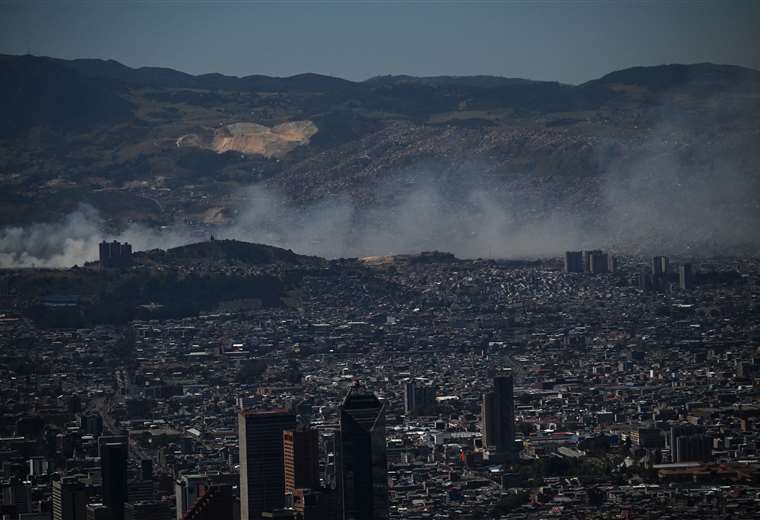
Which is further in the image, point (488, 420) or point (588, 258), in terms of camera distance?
point (588, 258)

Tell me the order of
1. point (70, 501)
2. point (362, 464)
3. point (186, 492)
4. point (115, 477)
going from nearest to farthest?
point (362, 464) → point (70, 501) → point (186, 492) → point (115, 477)

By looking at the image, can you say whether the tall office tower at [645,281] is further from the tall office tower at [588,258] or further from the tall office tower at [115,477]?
the tall office tower at [115,477]

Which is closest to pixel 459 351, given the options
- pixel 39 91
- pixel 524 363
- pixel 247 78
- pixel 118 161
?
pixel 524 363

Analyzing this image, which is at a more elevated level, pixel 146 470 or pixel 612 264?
pixel 612 264

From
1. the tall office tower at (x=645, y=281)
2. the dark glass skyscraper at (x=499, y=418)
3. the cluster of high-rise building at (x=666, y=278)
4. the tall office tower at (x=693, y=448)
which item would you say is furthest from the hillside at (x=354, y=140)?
the tall office tower at (x=693, y=448)

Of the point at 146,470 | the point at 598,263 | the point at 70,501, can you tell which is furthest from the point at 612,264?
the point at 70,501

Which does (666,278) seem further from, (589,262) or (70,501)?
(70,501)

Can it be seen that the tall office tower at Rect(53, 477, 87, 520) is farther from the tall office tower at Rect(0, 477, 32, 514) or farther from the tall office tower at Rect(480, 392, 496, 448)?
the tall office tower at Rect(480, 392, 496, 448)
